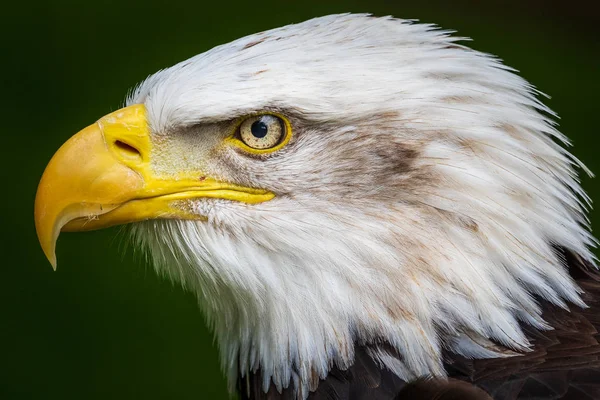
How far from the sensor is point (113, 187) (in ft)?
7.56

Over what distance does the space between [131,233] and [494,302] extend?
3.36 feet

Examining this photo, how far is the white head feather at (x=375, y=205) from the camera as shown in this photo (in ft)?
7.36

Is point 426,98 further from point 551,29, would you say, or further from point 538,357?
point 551,29

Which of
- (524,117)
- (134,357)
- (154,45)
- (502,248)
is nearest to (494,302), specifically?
(502,248)

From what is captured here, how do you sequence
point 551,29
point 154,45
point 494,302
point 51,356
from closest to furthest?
point 494,302 → point 51,356 → point 154,45 → point 551,29

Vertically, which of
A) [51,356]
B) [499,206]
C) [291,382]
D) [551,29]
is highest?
[551,29]

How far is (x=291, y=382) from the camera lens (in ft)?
7.78

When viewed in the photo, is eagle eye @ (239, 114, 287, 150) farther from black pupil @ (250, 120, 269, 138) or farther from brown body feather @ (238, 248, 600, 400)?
brown body feather @ (238, 248, 600, 400)

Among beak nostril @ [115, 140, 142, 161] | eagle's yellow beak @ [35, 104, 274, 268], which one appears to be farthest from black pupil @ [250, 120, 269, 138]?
beak nostril @ [115, 140, 142, 161]

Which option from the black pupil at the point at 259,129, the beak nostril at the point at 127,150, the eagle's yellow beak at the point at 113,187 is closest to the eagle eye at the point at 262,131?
the black pupil at the point at 259,129

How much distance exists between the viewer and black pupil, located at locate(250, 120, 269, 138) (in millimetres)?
2270

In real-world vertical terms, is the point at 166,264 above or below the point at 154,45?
below

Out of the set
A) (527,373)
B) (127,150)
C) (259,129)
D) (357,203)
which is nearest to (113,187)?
(127,150)

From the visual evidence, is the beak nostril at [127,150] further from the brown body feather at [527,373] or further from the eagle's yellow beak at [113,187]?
the brown body feather at [527,373]
